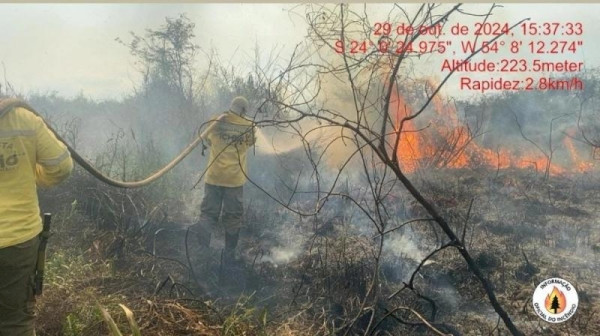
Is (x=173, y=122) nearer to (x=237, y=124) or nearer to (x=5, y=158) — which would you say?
(x=237, y=124)

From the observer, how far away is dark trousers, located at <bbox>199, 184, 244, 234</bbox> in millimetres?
4160

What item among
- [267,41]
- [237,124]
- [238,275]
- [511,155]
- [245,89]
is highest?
[267,41]

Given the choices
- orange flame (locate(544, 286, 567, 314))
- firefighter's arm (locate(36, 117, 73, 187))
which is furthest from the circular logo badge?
firefighter's arm (locate(36, 117, 73, 187))

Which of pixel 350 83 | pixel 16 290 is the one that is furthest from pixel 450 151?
pixel 16 290

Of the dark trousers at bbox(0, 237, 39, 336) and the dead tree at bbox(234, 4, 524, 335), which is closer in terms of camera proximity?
the dark trousers at bbox(0, 237, 39, 336)

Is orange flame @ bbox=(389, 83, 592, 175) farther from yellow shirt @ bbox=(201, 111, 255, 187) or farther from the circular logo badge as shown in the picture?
yellow shirt @ bbox=(201, 111, 255, 187)

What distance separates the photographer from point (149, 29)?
3291 millimetres

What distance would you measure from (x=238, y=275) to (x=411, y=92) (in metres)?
1.90

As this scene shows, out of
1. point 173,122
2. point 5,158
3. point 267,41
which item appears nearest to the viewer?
point 5,158

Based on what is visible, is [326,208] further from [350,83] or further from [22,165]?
[22,165]

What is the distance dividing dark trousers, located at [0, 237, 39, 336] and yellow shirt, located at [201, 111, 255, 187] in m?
1.43

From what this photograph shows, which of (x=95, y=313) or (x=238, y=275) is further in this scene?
(x=238, y=275)

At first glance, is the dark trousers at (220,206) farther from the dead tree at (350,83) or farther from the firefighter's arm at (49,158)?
the firefighter's arm at (49,158)

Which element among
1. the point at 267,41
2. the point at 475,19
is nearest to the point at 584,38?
the point at 475,19
